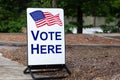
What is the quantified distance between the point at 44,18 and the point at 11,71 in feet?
5.16

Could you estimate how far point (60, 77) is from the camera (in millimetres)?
8945

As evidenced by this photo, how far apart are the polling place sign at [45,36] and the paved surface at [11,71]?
1.32 feet

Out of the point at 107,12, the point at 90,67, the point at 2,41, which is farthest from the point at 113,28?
the point at 90,67

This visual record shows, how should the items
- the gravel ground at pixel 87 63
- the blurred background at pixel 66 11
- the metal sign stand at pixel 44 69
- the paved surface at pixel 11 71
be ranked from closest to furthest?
the gravel ground at pixel 87 63 < the paved surface at pixel 11 71 < the metal sign stand at pixel 44 69 < the blurred background at pixel 66 11

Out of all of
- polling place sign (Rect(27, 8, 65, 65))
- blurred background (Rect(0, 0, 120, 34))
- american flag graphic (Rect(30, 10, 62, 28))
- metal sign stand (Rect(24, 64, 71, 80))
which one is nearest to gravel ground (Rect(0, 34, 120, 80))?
metal sign stand (Rect(24, 64, 71, 80))

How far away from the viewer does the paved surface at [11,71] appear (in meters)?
8.98

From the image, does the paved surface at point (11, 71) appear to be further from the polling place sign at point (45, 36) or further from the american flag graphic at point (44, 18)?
the american flag graphic at point (44, 18)

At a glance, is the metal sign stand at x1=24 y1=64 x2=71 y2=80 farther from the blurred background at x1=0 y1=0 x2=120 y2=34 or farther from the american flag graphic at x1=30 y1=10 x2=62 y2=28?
the blurred background at x1=0 y1=0 x2=120 y2=34

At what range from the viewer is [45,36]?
9141 millimetres

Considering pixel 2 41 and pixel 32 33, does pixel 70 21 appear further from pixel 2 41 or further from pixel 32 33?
pixel 32 33

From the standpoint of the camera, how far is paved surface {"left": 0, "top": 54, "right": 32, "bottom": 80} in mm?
8980

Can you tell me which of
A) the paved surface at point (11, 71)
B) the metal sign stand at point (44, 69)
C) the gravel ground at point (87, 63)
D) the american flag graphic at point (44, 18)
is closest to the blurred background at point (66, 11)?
the gravel ground at point (87, 63)

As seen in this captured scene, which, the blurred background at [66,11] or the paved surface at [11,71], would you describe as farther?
the blurred background at [66,11]

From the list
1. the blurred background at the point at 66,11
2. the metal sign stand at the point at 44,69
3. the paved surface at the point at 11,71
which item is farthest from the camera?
the blurred background at the point at 66,11
